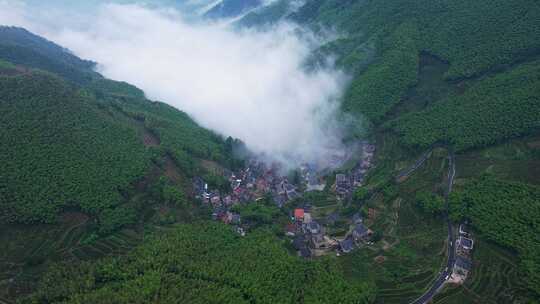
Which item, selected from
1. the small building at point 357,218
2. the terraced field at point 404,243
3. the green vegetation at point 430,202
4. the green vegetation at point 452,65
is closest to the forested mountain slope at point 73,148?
the small building at point 357,218

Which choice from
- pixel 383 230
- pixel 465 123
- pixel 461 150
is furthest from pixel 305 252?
pixel 465 123

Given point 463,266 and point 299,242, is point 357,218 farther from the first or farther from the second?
point 463,266

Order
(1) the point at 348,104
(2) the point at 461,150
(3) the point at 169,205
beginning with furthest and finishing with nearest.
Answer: (1) the point at 348,104 < (2) the point at 461,150 < (3) the point at 169,205

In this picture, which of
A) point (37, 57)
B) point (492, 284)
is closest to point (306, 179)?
point (492, 284)

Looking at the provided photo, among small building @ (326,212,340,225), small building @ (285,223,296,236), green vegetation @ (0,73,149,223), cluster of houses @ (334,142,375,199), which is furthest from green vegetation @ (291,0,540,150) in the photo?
green vegetation @ (0,73,149,223)

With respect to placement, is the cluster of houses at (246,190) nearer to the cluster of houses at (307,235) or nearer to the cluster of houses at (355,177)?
the cluster of houses at (307,235)

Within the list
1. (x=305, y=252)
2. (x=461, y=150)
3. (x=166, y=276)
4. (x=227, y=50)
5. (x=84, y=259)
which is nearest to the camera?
(x=166, y=276)

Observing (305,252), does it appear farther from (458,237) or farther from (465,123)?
(465,123)
